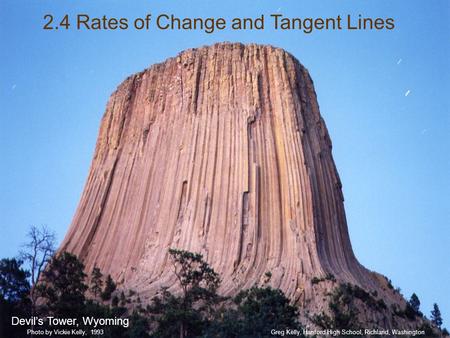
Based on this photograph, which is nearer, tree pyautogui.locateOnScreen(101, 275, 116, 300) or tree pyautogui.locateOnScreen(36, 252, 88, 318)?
tree pyautogui.locateOnScreen(36, 252, 88, 318)

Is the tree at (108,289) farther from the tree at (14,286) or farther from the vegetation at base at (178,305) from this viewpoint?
the tree at (14,286)

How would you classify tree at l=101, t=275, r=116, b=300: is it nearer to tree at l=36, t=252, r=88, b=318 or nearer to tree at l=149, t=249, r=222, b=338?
tree at l=36, t=252, r=88, b=318

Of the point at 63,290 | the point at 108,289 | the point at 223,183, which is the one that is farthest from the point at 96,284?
the point at 223,183

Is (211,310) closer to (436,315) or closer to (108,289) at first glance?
(108,289)

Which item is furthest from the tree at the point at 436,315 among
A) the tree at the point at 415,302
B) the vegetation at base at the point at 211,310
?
the vegetation at base at the point at 211,310

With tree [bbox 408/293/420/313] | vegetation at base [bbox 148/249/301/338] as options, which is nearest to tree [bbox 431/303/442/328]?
tree [bbox 408/293/420/313]

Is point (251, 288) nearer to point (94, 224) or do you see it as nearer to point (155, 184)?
point (155, 184)
